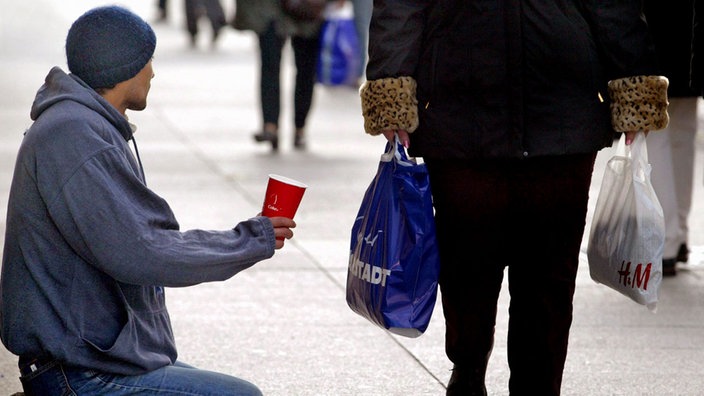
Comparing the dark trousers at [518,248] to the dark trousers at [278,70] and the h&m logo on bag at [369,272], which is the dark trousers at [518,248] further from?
the dark trousers at [278,70]

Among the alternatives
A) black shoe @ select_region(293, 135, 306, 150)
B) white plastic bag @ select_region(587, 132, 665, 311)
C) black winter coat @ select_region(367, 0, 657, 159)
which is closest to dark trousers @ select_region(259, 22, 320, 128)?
black shoe @ select_region(293, 135, 306, 150)

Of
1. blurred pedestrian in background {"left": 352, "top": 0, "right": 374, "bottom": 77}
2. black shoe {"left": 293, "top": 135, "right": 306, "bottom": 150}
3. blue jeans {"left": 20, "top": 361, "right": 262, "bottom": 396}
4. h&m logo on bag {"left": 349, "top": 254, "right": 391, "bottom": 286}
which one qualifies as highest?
h&m logo on bag {"left": 349, "top": 254, "right": 391, "bottom": 286}

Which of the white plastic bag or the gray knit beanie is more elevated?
the gray knit beanie

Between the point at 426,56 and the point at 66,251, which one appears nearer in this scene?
the point at 66,251

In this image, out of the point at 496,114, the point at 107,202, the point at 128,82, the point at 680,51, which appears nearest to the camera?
the point at 107,202

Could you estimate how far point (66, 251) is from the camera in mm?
→ 3109

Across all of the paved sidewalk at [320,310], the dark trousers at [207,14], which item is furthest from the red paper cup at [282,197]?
the dark trousers at [207,14]

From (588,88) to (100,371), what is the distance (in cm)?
164

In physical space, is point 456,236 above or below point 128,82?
below

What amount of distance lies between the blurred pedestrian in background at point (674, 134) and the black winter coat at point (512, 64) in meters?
2.07

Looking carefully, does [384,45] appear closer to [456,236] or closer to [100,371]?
[456,236]

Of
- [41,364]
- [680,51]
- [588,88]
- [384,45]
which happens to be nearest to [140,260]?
[41,364]

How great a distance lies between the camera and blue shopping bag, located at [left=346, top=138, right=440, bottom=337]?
3.83 m

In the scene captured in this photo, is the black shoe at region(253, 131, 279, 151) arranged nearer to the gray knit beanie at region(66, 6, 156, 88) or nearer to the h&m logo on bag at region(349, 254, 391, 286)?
the h&m logo on bag at region(349, 254, 391, 286)
